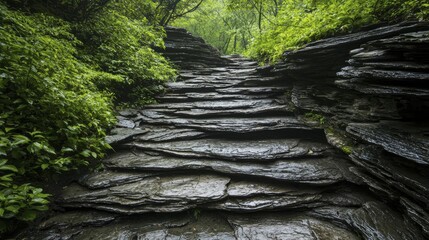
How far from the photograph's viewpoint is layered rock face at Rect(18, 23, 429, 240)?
136 inches

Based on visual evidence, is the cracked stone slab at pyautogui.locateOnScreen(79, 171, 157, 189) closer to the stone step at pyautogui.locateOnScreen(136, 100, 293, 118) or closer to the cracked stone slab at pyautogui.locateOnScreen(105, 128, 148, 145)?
the cracked stone slab at pyautogui.locateOnScreen(105, 128, 148, 145)

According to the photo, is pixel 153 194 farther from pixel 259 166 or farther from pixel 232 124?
pixel 232 124

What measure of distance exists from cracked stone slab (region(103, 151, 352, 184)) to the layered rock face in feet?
0.07

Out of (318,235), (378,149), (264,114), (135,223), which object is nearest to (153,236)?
(135,223)

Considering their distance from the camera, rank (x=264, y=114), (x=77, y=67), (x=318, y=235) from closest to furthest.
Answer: (x=318, y=235) → (x=77, y=67) → (x=264, y=114)

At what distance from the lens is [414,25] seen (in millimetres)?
4008

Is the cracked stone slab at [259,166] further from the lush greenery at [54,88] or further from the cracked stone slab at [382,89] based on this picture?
the cracked stone slab at [382,89]

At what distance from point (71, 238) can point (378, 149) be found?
530 cm

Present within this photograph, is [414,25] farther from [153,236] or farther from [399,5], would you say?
[153,236]

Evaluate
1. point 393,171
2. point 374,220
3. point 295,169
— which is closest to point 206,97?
Answer: point 295,169

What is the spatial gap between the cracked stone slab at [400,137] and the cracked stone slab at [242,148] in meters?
1.19

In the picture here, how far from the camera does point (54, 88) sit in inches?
162

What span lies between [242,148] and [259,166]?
0.76 m

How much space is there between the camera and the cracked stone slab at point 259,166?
14.6ft
